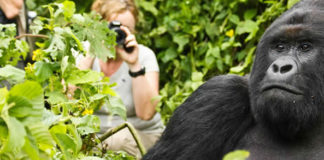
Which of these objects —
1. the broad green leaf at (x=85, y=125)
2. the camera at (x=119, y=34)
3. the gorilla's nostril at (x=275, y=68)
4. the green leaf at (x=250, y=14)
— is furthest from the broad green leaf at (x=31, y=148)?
the green leaf at (x=250, y=14)

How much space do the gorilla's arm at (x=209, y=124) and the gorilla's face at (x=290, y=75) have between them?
148mm

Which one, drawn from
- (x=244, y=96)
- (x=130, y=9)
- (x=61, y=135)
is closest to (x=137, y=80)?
(x=130, y=9)

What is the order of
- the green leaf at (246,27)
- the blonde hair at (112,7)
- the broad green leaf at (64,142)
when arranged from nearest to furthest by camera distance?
1. the broad green leaf at (64,142)
2. the blonde hair at (112,7)
3. the green leaf at (246,27)

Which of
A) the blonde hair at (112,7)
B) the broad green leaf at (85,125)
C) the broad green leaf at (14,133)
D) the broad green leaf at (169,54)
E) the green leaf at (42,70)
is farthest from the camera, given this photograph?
the broad green leaf at (169,54)

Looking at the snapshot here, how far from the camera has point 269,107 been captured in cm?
217

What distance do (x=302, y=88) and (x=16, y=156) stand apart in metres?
1.15

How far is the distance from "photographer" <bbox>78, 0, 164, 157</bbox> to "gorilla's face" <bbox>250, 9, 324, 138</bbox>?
135 centimetres

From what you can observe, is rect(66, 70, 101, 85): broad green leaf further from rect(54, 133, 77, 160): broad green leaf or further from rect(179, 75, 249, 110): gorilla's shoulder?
rect(54, 133, 77, 160): broad green leaf

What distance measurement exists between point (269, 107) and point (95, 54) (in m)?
0.83

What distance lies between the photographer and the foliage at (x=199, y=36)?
4.60 m

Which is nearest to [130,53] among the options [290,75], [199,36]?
[290,75]

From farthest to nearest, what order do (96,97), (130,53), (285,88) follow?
(130,53)
(96,97)
(285,88)

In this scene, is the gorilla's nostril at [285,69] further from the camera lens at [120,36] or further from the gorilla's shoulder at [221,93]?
the camera lens at [120,36]

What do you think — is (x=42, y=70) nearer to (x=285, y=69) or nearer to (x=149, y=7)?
(x=285, y=69)
